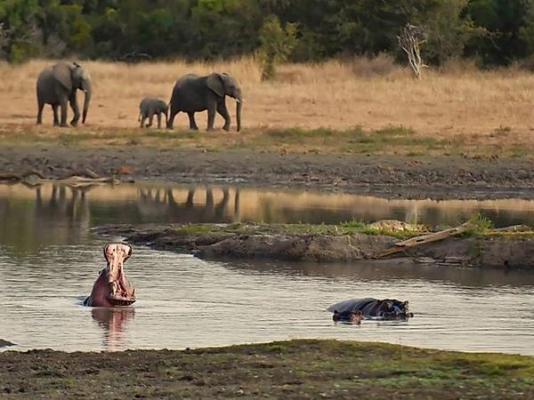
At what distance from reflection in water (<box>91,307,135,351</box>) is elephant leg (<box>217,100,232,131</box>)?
19427mm

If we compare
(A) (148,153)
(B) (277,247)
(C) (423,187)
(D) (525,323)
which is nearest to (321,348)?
(D) (525,323)

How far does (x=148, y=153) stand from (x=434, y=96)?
8.63 m

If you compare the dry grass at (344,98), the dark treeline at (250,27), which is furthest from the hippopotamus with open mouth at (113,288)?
the dark treeline at (250,27)

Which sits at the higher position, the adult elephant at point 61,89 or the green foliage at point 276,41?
the green foliage at point 276,41

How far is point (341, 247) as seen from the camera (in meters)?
19.7

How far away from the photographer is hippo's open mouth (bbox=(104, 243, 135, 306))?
49.5 ft

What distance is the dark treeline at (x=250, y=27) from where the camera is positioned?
49812mm

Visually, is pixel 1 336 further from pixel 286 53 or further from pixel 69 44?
pixel 69 44

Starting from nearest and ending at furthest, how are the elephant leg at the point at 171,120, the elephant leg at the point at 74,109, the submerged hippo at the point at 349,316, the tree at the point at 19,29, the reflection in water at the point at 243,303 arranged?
1. the reflection in water at the point at 243,303
2. the submerged hippo at the point at 349,316
3. the elephant leg at the point at 74,109
4. the elephant leg at the point at 171,120
5. the tree at the point at 19,29

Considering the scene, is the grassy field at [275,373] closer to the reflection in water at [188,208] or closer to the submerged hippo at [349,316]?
the submerged hippo at [349,316]

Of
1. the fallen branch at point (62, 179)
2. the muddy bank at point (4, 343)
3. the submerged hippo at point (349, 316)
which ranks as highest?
the muddy bank at point (4, 343)

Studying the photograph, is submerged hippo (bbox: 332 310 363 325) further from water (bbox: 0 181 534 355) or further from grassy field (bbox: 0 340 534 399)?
grassy field (bbox: 0 340 534 399)

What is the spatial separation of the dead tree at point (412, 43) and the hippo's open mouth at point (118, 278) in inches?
1188

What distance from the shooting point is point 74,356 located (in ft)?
37.4
